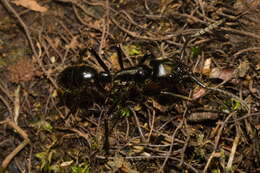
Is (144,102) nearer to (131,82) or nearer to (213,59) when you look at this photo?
(131,82)

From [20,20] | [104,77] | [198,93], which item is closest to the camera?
[198,93]

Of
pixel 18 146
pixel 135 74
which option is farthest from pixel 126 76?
pixel 18 146

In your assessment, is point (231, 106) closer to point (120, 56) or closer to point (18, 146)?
point (120, 56)

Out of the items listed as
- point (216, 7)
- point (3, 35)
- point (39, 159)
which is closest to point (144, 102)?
point (39, 159)

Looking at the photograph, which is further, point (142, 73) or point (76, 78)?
point (142, 73)

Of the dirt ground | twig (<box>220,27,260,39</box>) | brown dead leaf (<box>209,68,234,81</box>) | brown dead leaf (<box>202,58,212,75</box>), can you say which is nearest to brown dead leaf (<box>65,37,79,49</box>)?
the dirt ground

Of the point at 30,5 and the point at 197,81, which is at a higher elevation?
the point at 30,5

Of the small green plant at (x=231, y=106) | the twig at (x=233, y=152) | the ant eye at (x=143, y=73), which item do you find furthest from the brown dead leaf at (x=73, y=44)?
the twig at (x=233, y=152)

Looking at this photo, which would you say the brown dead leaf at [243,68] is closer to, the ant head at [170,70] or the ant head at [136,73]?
the ant head at [170,70]
